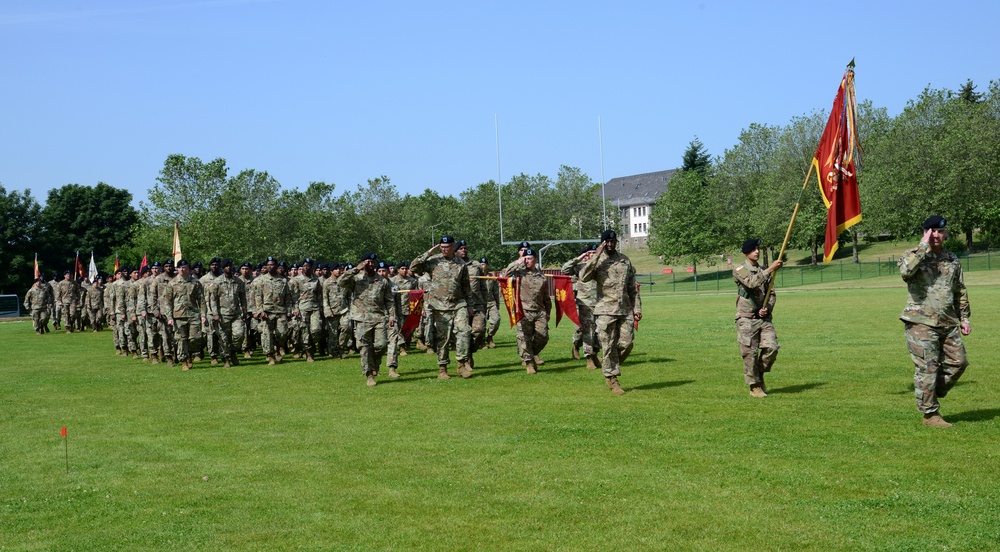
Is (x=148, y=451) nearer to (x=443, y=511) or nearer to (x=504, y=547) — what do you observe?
(x=443, y=511)


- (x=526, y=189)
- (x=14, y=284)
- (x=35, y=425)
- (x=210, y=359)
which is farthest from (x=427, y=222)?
(x=35, y=425)

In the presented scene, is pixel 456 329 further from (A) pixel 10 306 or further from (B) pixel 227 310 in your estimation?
(A) pixel 10 306

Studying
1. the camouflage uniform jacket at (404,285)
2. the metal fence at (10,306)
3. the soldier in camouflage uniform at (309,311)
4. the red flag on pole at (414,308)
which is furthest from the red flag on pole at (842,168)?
the metal fence at (10,306)

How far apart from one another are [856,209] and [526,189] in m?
81.3

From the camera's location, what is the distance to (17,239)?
8181 cm

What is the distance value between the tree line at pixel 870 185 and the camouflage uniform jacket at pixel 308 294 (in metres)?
63.3

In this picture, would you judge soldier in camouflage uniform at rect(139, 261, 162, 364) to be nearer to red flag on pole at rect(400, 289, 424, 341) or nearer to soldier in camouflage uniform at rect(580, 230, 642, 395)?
red flag on pole at rect(400, 289, 424, 341)

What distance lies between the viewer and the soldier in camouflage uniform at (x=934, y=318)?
431 inches

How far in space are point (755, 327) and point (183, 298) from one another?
43.9 feet

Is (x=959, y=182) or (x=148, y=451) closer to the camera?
(x=148, y=451)

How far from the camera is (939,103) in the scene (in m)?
85.0

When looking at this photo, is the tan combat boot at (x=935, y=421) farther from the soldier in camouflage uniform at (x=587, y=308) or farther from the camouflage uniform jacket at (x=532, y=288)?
the camouflage uniform jacket at (x=532, y=288)

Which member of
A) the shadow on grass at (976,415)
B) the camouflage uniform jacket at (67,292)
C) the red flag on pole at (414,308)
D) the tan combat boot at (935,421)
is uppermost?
the camouflage uniform jacket at (67,292)

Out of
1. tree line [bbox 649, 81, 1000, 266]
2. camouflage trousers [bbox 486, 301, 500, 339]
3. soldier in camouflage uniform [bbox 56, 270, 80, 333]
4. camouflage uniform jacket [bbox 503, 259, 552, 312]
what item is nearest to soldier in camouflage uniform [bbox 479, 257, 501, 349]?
camouflage trousers [bbox 486, 301, 500, 339]
